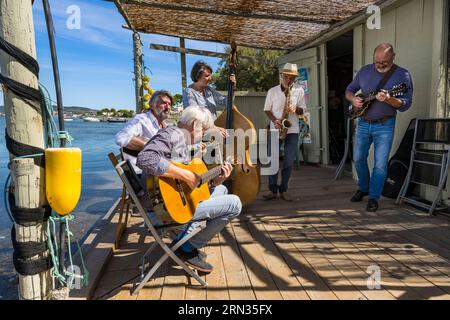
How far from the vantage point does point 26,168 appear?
5.24ft

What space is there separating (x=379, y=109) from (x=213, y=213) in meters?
2.27

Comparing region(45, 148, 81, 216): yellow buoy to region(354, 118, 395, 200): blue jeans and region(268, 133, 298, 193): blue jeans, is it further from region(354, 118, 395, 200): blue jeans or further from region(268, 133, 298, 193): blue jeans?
region(354, 118, 395, 200): blue jeans

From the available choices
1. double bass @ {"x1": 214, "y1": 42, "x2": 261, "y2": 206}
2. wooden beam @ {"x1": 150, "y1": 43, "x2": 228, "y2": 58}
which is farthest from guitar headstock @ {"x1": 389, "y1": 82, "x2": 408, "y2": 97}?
wooden beam @ {"x1": 150, "y1": 43, "x2": 228, "y2": 58}

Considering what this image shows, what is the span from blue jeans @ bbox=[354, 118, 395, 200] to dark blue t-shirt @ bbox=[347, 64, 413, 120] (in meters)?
0.10

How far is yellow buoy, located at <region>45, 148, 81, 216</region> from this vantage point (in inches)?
63.5

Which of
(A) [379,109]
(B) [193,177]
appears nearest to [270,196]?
(A) [379,109]

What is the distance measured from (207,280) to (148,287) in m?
0.37

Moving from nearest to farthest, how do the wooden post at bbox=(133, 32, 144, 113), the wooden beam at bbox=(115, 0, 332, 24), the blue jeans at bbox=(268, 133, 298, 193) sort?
the blue jeans at bbox=(268, 133, 298, 193), the wooden beam at bbox=(115, 0, 332, 24), the wooden post at bbox=(133, 32, 144, 113)

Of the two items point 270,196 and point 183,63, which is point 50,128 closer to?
point 270,196

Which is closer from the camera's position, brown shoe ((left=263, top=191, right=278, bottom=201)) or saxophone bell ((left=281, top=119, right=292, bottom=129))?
saxophone bell ((left=281, top=119, right=292, bottom=129))

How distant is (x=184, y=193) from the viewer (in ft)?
6.77

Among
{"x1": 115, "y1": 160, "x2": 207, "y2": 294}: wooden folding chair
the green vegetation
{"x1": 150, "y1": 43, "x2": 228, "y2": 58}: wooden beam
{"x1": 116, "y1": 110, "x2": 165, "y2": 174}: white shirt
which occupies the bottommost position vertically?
{"x1": 115, "y1": 160, "x2": 207, "y2": 294}: wooden folding chair

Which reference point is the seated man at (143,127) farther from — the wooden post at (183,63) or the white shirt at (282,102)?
the wooden post at (183,63)
